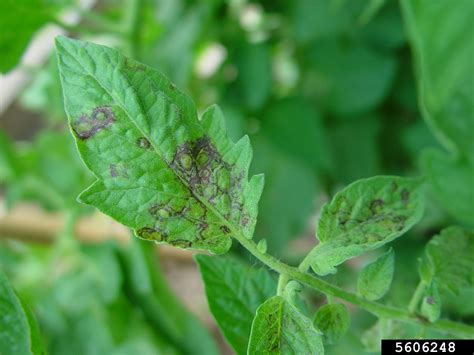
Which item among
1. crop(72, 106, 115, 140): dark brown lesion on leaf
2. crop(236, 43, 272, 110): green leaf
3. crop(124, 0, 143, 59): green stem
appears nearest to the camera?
crop(72, 106, 115, 140): dark brown lesion on leaf

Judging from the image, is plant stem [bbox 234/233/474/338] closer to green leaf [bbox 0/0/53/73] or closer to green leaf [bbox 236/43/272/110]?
green leaf [bbox 0/0/53/73]

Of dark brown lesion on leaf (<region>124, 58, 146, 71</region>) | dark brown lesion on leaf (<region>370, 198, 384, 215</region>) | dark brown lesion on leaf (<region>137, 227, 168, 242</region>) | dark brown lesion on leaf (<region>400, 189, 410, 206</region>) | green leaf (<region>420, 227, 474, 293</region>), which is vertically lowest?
green leaf (<region>420, 227, 474, 293</region>)

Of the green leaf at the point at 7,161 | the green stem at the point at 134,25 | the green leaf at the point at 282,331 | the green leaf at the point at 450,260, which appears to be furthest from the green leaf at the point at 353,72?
the green leaf at the point at 282,331

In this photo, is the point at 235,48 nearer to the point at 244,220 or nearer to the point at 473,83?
the point at 473,83

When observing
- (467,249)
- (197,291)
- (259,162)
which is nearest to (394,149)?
(259,162)

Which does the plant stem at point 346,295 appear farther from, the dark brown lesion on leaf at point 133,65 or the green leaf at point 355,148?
the green leaf at point 355,148

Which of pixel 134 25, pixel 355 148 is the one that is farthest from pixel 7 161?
pixel 355 148

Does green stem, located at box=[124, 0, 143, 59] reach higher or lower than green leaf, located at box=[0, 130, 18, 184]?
higher

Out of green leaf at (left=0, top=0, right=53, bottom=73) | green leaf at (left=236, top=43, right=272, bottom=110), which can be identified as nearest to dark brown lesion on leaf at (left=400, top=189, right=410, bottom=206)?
green leaf at (left=0, top=0, right=53, bottom=73)
